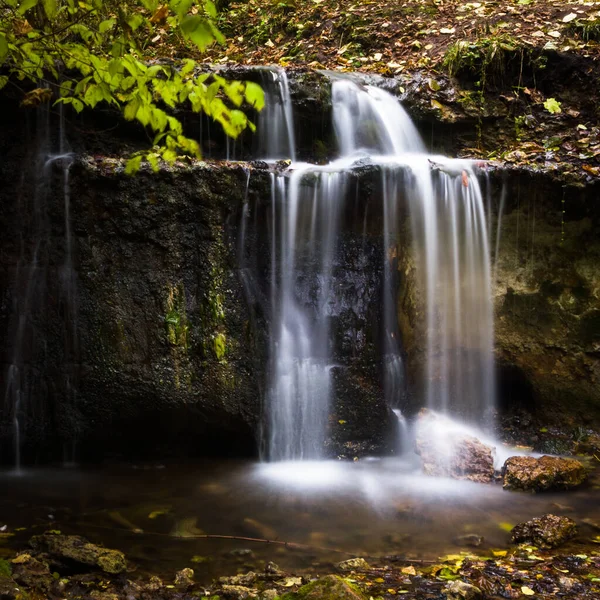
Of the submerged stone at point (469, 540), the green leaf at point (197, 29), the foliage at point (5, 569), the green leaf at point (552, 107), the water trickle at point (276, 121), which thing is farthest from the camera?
the green leaf at point (552, 107)

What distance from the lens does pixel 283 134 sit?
24.1ft

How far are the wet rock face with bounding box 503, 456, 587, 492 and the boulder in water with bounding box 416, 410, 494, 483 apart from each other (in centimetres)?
25

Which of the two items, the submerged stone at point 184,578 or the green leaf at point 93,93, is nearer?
the submerged stone at point 184,578

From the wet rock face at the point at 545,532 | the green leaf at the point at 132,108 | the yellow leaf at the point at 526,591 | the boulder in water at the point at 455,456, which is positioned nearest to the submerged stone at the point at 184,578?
the yellow leaf at the point at 526,591

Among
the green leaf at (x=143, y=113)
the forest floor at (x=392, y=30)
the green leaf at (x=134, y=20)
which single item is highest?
the forest floor at (x=392, y=30)

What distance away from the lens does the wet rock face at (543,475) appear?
501 centimetres

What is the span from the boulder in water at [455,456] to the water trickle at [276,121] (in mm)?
3797

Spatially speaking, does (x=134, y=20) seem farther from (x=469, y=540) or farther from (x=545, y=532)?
(x=545, y=532)

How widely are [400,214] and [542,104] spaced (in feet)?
9.90

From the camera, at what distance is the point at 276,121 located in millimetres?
7309

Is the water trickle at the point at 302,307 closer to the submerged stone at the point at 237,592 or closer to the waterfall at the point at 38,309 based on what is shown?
the waterfall at the point at 38,309

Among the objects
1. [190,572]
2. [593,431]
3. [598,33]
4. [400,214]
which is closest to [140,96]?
[190,572]

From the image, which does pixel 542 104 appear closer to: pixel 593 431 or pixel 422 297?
pixel 422 297

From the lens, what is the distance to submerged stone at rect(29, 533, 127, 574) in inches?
129
